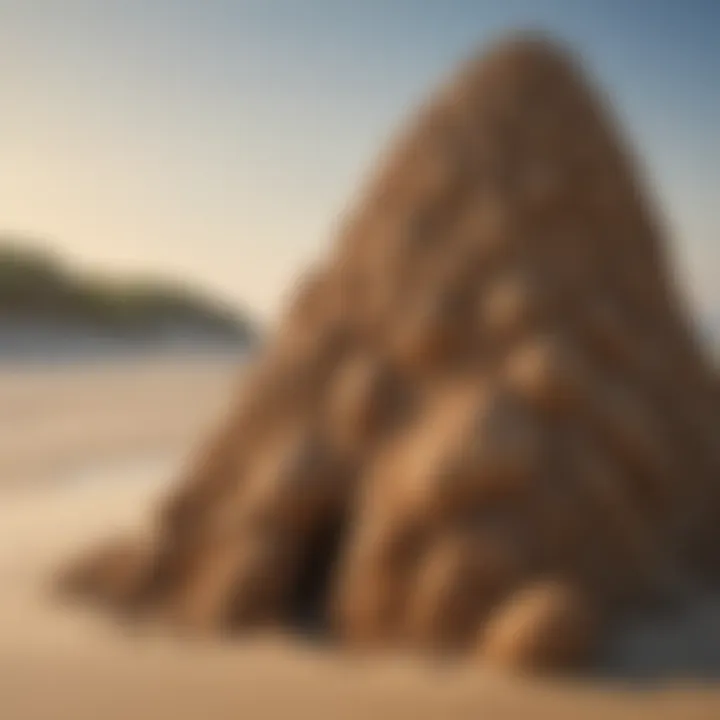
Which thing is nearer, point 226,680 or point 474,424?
point 226,680

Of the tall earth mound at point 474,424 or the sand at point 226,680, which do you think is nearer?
the sand at point 226,680

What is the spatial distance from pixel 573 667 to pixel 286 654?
60 cm

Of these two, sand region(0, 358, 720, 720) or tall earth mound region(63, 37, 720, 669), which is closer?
sand region(0, 358, 720, 720)

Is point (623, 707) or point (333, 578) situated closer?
point (623, 707)

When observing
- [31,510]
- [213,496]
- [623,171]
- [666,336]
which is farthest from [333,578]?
[31,510]

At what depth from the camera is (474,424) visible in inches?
81.2

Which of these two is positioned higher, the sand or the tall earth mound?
the tall earth mound

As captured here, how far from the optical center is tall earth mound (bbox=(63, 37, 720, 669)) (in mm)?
2021

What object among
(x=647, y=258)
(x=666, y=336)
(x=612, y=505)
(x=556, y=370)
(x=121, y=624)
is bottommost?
(x=121, y=624)

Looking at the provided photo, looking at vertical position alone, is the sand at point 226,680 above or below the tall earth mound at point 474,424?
below

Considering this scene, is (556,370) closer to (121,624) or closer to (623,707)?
(623,707)

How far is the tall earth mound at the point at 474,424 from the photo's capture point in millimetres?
2021

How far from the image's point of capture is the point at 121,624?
7.52 feet

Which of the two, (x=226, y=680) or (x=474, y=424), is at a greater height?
(x=474, y=424)
